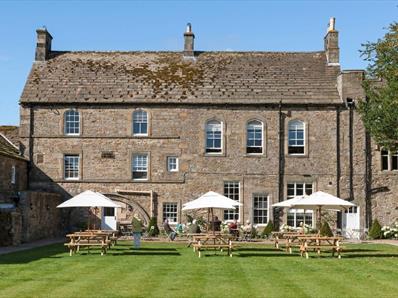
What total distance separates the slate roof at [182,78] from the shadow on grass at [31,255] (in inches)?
509

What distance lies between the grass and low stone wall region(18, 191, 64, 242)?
19.8 feet

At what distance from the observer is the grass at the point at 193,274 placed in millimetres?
14594

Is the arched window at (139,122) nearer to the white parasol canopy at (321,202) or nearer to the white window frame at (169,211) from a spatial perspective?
the white window frame at (169,211)

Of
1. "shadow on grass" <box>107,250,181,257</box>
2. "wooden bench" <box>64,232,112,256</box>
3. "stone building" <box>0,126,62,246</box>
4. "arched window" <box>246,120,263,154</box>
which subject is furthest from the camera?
"arched window" <box>246,120,263,154</box>

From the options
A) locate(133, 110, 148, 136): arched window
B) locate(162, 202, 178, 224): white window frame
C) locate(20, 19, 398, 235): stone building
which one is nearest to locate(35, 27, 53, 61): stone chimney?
locate(20, 19, 398, 235): stone building

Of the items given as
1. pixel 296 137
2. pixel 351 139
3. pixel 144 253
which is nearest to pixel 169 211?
pixel 296 137

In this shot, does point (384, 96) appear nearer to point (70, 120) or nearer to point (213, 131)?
point (213, 131)

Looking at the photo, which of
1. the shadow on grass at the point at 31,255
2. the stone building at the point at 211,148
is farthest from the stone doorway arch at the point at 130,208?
the shadow on grass at the point at 31,255

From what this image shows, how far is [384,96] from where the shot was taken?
31.3 meters

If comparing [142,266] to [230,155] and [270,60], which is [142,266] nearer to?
[230,155]

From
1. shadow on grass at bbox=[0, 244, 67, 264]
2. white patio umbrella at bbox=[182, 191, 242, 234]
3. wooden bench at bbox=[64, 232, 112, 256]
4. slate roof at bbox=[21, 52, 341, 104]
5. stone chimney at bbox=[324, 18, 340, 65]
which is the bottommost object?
shadow on grass at bbox=[0, 244, 67, 264]

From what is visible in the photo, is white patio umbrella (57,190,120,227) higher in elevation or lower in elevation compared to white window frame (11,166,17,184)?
lower

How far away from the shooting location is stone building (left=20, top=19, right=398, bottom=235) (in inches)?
1479

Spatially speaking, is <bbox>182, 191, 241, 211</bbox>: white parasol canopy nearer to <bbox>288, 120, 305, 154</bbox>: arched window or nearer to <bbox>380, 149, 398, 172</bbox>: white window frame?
<bbox>288, 120, 305, 154</bbox>: arched window
